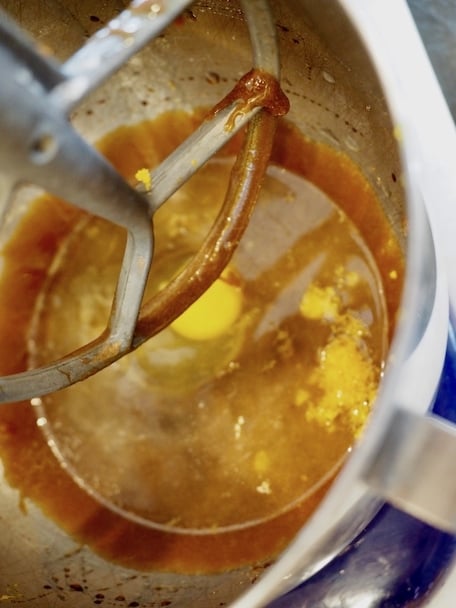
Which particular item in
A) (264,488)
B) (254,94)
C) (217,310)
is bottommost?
(264,488)

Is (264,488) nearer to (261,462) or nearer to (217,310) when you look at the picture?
(261,462)

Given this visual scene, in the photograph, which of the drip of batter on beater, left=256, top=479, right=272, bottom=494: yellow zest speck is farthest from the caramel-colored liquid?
the drip of batter on beater

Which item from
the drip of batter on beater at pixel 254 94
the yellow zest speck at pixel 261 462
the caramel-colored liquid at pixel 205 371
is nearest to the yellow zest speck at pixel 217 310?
the caramel-colored liquid at pixel 205 371

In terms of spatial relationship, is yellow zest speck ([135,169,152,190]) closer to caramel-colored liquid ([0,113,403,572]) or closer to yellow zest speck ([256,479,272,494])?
caramel-colored liquid ([0,113,403,572])

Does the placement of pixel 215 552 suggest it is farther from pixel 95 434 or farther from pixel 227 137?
pixel 227 137

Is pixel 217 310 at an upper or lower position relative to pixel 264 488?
upper

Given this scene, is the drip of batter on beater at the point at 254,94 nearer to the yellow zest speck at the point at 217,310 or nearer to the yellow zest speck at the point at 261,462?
the yellow zest speck at the point at 217,310

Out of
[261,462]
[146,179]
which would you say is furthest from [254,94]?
[261,462]

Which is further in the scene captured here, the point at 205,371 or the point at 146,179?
the point at 205,371
